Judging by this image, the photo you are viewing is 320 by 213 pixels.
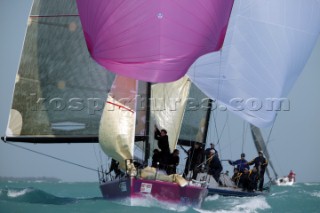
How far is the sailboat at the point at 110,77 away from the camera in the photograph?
19016 millimetres

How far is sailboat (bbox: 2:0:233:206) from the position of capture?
1902 cm

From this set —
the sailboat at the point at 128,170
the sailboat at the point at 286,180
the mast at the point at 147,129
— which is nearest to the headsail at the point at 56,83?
the mast at the point at 147,129

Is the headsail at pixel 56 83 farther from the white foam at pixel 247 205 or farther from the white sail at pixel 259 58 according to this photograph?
the white foam at pixel 247 205

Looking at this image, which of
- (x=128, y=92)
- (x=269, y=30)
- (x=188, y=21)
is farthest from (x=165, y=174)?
(x=269, y=30)

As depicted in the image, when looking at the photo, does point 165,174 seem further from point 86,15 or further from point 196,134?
point 196,134

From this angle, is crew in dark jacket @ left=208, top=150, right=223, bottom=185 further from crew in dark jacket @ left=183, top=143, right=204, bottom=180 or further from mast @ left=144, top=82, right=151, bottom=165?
mast @ left=144, top=82, right=151, bottom=165

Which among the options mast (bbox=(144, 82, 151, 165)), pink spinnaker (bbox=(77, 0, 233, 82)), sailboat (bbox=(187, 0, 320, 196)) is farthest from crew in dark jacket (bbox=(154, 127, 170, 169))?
sailboat (bbox=(187, 0, 320, 196))

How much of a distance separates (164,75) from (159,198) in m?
Answer: 3.21

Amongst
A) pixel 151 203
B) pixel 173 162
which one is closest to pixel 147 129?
pixel 173 162

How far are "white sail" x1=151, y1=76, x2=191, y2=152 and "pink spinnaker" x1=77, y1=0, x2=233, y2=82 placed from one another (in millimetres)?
3870

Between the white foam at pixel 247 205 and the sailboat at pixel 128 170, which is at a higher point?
the sailboat at pixel 128 170

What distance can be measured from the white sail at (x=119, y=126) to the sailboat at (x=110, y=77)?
26 mm

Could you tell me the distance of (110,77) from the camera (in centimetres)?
2489

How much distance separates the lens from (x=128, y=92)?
853 inches
